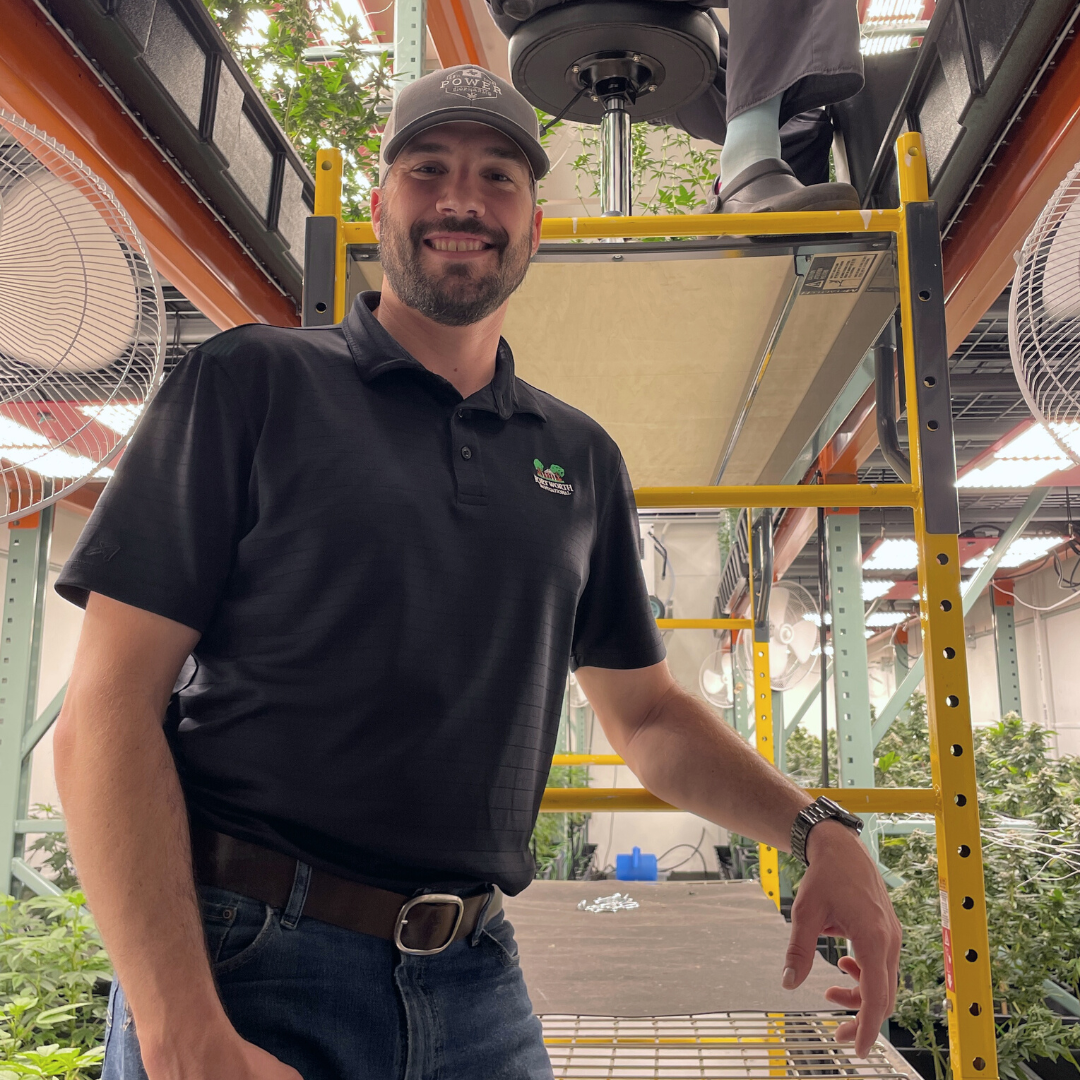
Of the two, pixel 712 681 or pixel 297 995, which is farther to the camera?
pixel 712 681

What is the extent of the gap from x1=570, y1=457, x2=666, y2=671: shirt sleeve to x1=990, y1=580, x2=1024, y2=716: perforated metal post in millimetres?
9658

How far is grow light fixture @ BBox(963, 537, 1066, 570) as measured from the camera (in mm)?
8953

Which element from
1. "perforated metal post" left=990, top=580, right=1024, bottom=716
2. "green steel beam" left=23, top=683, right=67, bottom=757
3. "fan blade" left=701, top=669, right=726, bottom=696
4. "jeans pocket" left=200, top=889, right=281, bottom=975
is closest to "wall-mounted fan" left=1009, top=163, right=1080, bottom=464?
"jeans pocket" left=200, top=889, right=281, bottom=975

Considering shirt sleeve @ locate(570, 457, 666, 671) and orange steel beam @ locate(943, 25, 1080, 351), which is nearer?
shirt sleeve @ locate(570, 457, 666, 671)

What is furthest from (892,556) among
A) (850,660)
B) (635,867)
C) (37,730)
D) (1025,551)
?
(37,730)

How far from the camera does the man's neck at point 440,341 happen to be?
3.55 ft

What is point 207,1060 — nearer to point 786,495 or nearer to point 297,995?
point 297,995

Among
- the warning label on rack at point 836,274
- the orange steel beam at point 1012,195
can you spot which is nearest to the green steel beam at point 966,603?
the orange steel beam at point 1012,195

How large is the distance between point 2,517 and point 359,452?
644 mm

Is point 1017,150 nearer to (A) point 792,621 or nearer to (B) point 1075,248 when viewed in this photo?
(B) point 1075,248

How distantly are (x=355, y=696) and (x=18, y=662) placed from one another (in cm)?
521

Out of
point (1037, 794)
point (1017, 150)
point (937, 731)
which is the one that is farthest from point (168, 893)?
point (1037, 794)

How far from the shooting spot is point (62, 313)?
1.30 metres

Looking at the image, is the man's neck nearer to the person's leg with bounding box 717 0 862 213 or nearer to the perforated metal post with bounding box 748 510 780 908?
the person's leg with bounding box 717 0 862 213
